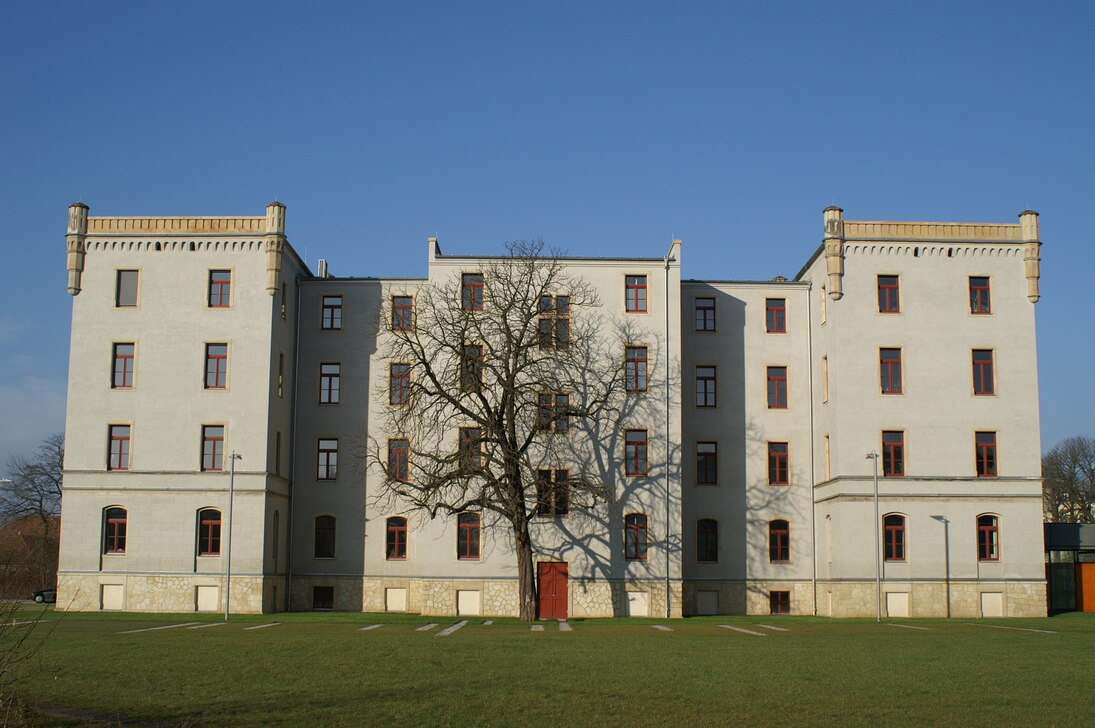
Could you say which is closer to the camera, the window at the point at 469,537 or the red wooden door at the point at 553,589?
the red wooden door at the point at 553,589

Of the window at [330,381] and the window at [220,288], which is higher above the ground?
the window at [220,288]

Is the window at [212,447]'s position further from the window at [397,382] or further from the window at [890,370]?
the window at [890,370]

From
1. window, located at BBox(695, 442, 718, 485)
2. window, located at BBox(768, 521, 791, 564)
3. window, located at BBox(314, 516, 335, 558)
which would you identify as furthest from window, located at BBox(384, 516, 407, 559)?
window, located at BBox(768, 521, 791, 564)

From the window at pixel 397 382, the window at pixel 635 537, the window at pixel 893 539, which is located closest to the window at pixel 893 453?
the window at pixel 893 539

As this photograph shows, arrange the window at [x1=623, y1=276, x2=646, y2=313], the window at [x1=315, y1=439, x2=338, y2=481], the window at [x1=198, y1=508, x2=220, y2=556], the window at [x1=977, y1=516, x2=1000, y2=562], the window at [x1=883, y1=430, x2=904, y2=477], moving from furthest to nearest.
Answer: the window at [x1=315, y1=439, x2=338, y2=481] → the window at [x1=623, y1=276, x2=646, y2=313] → the window at [x1=883, y1=430, x2=904, y2=477] → the window at [x1=977, y1=516, x2=1000, y2=562] → the window at [x1=198, y1=508, x2=220, y2=556]

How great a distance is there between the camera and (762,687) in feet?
56.1

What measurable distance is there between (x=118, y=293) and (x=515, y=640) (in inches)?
945

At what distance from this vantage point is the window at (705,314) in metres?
46.3

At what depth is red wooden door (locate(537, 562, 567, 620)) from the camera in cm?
4219

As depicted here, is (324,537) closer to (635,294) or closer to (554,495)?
(554,495)

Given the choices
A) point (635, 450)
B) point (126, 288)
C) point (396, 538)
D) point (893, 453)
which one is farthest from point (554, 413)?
point (126, 288)

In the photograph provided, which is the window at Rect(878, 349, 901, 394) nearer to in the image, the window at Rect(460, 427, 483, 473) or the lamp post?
the lamp post

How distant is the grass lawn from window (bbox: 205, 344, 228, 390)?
540 inches

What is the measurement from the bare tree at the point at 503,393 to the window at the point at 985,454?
45.4 feet
